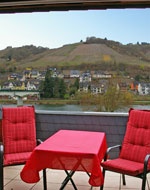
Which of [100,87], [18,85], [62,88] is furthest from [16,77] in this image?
[100,87]

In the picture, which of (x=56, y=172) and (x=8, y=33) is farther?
(x=8, y=33)

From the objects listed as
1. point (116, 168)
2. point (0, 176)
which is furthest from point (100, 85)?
point (0, 176)

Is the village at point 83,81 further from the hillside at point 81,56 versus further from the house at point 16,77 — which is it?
the hillside at point 81,56

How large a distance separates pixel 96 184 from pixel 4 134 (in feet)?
5.90

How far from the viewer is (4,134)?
11.9 feet

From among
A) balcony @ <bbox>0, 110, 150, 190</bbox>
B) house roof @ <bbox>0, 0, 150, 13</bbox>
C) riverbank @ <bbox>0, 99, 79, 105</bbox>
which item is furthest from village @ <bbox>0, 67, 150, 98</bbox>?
house roof @ <bbox>0, 0, 150, 13</bbox>

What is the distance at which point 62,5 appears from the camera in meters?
4.07

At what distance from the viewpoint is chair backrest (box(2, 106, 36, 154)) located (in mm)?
3570

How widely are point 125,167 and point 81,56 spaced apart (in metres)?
2.64

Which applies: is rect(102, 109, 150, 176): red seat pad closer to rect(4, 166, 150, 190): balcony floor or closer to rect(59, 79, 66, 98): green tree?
rect(4, 166, 150, 190): balcony floor

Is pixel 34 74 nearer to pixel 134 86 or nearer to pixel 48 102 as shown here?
pixel 48 102

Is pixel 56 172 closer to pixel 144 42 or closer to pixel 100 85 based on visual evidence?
pixel 100 85

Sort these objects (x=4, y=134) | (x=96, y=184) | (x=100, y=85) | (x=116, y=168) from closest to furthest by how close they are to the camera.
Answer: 1. (x=96, y=184)
2. (x=116, y=168)
3. (x=4, y=134)
4. (x=100, y=85)

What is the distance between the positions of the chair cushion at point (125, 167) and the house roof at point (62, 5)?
2445 mm
